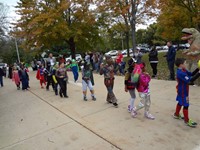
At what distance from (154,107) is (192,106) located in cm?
97

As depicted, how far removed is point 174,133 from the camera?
406 centimetres

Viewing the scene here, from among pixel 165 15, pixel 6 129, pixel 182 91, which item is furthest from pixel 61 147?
pixel 165 15

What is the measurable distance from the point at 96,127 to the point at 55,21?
53.0 feet

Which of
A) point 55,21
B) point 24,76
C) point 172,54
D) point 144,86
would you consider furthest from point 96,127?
point 55,21

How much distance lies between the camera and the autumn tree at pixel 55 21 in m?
18.6

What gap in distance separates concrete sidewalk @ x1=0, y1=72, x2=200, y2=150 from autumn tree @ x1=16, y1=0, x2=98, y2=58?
12.9 metres

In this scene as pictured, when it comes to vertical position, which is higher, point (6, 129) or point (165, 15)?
point (165, 15)

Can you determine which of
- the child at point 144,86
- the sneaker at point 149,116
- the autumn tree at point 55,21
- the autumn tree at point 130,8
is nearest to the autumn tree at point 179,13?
the autumn tree at point 130,8

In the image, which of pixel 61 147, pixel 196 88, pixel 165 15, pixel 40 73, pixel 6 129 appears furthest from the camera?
pixel 165 15

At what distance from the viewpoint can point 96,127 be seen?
4.67 m

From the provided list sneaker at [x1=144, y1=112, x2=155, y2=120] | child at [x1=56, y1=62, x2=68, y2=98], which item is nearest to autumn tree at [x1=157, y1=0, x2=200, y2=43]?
child at [x1=56, y1=62, x2=68, y2=98]

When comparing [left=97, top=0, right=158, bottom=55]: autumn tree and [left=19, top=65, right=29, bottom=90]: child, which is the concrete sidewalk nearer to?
[left=19, top=65, right=29, bottom=90]: child

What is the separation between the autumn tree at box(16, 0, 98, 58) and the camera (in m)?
18.6

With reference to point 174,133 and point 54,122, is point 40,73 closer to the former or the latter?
point 54,122
